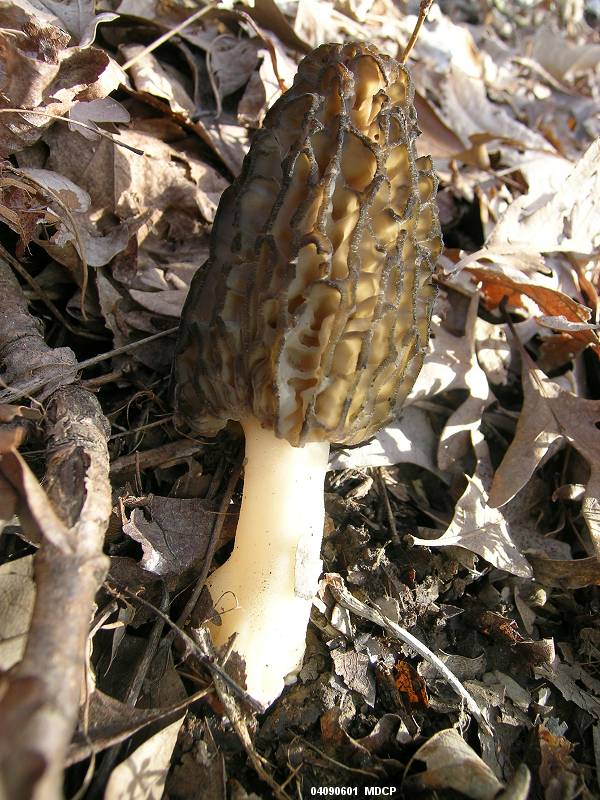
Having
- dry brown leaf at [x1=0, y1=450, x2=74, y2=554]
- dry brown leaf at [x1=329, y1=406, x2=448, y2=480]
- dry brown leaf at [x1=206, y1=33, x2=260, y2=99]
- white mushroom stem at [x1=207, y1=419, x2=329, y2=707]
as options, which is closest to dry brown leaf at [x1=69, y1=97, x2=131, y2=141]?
dry brown leaf at [x1=206, y1=33, x2=260, y2=99]

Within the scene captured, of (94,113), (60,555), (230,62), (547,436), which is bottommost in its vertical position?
(547,436)

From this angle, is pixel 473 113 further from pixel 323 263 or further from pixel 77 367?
pixel 77 367

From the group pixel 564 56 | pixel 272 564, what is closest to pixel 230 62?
pixel 272 564

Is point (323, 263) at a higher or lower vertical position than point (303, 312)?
higher

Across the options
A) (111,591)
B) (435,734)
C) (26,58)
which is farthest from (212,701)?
(26,58)

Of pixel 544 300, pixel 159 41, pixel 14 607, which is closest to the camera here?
pixel 14 607

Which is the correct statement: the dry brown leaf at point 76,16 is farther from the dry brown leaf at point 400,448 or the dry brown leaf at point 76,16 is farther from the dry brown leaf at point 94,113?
the dry brown leaf at point 400,448

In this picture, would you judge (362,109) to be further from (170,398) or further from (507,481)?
(507,481)
